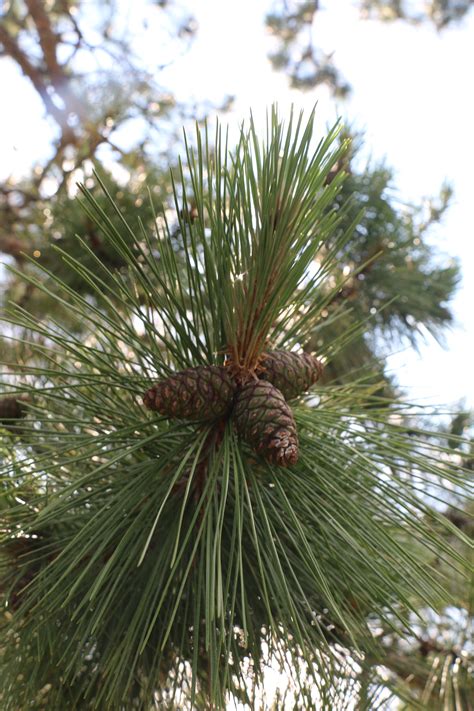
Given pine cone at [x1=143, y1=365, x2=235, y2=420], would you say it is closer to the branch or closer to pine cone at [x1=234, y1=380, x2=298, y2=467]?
pine cone at [x1=234, y1=380, x2=298, y2=467]

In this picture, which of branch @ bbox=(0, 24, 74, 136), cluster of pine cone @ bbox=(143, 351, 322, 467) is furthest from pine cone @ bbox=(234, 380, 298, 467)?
branch @ bbox=(0, 24, 74, 136)

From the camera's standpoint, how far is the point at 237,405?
61 centimetres

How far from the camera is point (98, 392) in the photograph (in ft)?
2.28

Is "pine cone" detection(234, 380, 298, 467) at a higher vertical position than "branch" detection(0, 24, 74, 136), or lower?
lower

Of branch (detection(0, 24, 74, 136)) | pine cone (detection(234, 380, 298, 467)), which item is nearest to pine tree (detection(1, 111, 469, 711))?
pine cone (detection(234, 380, 298, 467))

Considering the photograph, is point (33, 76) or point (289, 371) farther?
point (33, 76)

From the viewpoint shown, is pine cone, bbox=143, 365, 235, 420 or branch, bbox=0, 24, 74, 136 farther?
branch, bbox=0, 24, 74, 136

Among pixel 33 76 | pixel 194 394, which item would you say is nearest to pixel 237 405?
pixel 194 394

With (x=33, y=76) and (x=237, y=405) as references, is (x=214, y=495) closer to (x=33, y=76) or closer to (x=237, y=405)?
(x=237, y=405)

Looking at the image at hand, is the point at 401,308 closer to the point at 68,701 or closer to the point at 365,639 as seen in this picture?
the point at 365,639

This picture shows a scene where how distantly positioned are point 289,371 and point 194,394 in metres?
0.10

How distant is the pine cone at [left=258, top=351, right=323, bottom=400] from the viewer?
0.66 m

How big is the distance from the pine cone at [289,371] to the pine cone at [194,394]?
0.05m

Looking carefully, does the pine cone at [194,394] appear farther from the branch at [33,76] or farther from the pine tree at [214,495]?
the branch at [33,76]
